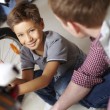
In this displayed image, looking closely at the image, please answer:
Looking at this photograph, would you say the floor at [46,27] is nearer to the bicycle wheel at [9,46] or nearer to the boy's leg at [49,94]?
the boy's leg at [49,94]

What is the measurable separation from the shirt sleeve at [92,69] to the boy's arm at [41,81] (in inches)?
3.9

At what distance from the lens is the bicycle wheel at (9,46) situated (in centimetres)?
134

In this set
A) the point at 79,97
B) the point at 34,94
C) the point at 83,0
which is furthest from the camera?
the point at 34,94

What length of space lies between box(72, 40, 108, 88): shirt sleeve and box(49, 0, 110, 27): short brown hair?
0.19 m

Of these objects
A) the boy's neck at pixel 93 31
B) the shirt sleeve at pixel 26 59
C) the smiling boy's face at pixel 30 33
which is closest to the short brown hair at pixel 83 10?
the boy's neck at pixel 93 31

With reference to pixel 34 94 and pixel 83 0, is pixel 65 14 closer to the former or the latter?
pixel 83 0

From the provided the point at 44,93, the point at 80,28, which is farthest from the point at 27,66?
the point at 80,28

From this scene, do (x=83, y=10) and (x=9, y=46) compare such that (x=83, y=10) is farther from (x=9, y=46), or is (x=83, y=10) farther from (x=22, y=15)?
(x=9, y=46)

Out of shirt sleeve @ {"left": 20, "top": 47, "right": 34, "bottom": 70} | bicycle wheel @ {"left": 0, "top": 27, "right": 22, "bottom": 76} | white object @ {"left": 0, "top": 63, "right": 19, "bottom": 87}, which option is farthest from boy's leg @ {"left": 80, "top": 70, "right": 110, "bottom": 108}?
white object @ {"left": 0, "top": 63, "right": 19, "bottom": 87}

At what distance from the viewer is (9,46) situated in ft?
5.30

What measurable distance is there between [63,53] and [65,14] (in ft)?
1.24

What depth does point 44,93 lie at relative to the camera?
120 centimetres

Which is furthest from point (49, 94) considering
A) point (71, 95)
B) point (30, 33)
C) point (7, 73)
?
point (7, 73)

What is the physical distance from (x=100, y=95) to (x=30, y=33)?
36 cm
